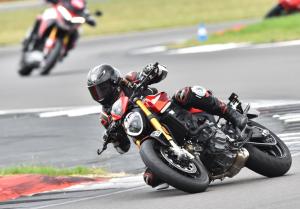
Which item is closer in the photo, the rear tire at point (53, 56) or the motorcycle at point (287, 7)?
the rear tire at point (53, 56)

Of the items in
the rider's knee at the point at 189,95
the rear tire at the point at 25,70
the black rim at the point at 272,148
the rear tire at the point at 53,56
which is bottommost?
the rear tire at the point at 25,70

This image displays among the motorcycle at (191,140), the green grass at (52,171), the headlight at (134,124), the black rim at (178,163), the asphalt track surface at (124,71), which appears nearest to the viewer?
the asphalt track surface at (124,71)

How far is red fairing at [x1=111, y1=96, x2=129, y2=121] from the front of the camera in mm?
8766

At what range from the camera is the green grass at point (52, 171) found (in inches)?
396

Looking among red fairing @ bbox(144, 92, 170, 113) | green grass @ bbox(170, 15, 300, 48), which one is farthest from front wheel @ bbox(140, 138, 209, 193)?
green grass @ bbox(170, 15, 300, 48)

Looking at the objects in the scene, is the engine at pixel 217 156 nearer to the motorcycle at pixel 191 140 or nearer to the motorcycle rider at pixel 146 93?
the motorcycle at pixel 191 140

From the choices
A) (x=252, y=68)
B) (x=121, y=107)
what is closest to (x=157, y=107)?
(x=121, y=107)

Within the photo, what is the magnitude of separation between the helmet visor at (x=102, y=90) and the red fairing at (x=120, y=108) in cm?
20

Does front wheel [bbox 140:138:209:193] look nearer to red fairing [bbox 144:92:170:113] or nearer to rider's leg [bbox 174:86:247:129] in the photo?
red fairing [bbox 144:92:170:113]

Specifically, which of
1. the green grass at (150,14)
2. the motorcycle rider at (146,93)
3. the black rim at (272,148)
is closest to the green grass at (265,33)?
the green grass at (150,14)

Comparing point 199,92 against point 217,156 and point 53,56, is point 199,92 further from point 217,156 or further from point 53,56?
point 53,56

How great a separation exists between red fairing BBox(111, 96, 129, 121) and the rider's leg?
436 mm

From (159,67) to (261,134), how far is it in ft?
3.39

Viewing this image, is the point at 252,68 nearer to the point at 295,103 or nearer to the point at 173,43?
the point at 295,103
